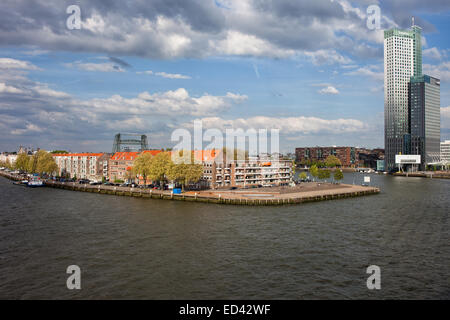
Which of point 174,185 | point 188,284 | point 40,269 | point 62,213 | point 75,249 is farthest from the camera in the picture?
point 174,185

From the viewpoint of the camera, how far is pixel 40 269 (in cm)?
2567

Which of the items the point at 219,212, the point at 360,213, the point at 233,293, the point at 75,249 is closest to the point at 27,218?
the point at 75,249

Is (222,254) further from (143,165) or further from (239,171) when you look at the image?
(239,171)

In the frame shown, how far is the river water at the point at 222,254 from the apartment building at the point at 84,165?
7202 centimetres

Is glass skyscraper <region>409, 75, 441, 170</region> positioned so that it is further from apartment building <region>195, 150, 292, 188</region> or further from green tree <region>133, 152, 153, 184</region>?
green tree <region>133, 152, 153, 184</region>

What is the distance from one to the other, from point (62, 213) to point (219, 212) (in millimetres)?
23995

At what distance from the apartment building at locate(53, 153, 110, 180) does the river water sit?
72.0 m

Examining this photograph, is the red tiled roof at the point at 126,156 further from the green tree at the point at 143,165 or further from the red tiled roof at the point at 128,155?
the green tree at the point at 143,165

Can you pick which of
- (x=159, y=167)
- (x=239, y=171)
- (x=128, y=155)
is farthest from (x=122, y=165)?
(x=239, y=171)

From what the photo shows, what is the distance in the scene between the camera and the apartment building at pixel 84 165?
12200 cm

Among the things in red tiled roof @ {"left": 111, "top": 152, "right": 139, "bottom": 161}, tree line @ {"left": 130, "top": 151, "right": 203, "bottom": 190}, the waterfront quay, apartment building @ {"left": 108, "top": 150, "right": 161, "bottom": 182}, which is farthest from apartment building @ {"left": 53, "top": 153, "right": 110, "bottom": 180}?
the waterfront quay

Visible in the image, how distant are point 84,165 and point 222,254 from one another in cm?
11131

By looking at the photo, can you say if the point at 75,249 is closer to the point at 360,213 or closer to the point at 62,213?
the point at 62,213

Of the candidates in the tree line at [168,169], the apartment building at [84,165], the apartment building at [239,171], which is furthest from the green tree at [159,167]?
the apartment building at [84,165]
